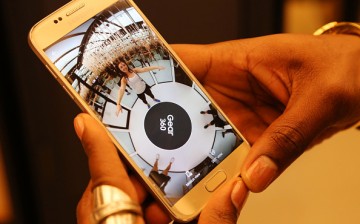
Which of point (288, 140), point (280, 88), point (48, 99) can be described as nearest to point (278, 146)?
point (288, 140)

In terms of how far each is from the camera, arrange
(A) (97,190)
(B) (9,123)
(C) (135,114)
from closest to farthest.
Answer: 1. (A) (97,190)
2. (C) (135,114)
3. (B) (9,123)

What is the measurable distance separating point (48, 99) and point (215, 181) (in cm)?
38

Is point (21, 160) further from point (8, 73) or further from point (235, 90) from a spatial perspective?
point (235, 90)

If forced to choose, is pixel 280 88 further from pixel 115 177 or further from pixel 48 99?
pixel 48 99

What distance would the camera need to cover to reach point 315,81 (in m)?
0.59

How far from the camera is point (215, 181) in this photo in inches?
22.6

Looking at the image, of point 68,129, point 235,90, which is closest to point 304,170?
point 235,90

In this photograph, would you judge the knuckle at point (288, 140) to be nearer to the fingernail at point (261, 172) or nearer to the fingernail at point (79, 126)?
the fingernail at point (261, 172)

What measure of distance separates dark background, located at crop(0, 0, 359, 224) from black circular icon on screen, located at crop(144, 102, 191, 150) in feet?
0.94

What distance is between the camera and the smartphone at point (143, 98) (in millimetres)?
552

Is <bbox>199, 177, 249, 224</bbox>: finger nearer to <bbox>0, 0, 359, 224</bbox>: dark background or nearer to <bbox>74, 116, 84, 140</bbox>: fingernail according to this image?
<bbox>74, 116, 84, 140</bbox>: fingernail

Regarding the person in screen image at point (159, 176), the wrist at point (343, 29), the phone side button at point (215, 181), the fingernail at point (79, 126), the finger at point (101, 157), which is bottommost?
the phone side button at point (215, 181)

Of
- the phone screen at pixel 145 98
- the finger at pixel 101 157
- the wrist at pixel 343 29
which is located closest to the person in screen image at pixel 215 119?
the phone screen at pixel 145 98

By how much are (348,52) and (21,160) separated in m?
0.59
